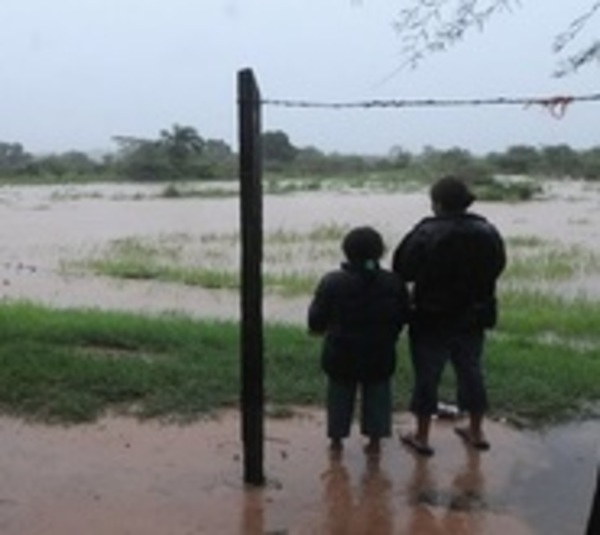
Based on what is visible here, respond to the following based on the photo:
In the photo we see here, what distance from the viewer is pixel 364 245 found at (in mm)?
5902

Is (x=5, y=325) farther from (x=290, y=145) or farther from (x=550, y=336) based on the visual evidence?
(x=290, y=145)

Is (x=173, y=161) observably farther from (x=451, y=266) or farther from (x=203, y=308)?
(x=451, y=266)

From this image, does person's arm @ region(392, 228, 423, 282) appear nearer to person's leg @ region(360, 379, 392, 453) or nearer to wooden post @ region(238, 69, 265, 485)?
person's leg @ region(360, 379, 392, 453)

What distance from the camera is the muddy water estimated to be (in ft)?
52.7

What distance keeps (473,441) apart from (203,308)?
8.80 metres

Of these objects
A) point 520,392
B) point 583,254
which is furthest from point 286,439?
point 583,254

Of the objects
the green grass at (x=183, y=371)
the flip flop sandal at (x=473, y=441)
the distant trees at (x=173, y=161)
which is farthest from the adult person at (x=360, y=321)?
the distant trees at (x=173, y=161)

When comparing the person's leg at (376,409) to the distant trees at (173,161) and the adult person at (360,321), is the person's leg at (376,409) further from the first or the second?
the distant trees at (173,161)

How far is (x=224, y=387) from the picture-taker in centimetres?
775

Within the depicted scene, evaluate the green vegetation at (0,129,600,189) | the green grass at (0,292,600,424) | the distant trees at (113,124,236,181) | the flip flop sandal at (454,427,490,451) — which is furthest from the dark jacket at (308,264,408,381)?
the distant trees at (113,124,236,181)

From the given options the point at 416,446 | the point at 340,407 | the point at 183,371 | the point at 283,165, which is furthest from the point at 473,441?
the point at 283,165

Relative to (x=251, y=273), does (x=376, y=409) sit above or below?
below

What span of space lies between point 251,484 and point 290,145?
2867 inches

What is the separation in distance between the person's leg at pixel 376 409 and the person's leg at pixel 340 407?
0.07m
